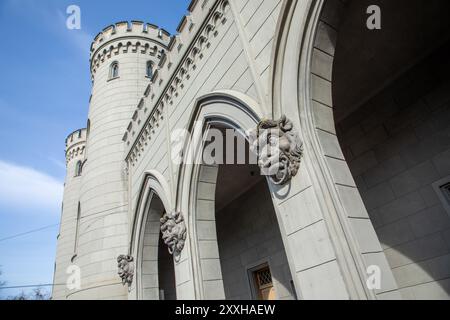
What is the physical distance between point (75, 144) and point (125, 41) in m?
11.8

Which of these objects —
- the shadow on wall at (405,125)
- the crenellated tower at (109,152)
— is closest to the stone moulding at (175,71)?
the crenellated tower at (109,152)

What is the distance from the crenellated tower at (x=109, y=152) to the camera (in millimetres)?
9133

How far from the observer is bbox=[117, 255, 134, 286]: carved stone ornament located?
25.9 feet

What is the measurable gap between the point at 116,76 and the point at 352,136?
10413mm

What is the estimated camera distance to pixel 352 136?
6.04 meters

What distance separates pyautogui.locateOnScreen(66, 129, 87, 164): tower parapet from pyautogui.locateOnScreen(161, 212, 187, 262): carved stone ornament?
59.6 feet

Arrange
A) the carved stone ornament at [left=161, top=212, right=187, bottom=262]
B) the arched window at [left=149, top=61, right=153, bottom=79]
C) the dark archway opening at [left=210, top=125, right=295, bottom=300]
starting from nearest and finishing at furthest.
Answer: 1. the carved stone ornament at [left=161, top=212, right=187, bottom=262]
2. the dark archway opening at [left=210, top=125, right=295, bottom=300]
3. the arched window at [left=149, top=61, right=153, bottom=79]

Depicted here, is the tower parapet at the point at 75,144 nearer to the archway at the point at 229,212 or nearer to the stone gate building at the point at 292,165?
the stone gate building at the point at 292,165

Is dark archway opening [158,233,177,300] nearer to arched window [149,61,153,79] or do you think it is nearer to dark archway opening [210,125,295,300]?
dark archway opening [210,125,295,300]

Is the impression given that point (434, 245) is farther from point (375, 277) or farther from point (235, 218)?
point (235, 218)

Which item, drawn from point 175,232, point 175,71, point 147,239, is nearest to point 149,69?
point 175,71

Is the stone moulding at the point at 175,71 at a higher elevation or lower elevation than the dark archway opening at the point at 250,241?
higher

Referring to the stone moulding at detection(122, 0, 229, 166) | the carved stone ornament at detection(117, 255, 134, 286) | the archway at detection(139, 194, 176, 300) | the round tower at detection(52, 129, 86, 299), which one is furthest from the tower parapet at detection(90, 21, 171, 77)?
the carved stone ornament at detection(117, 255, 134, 286)
